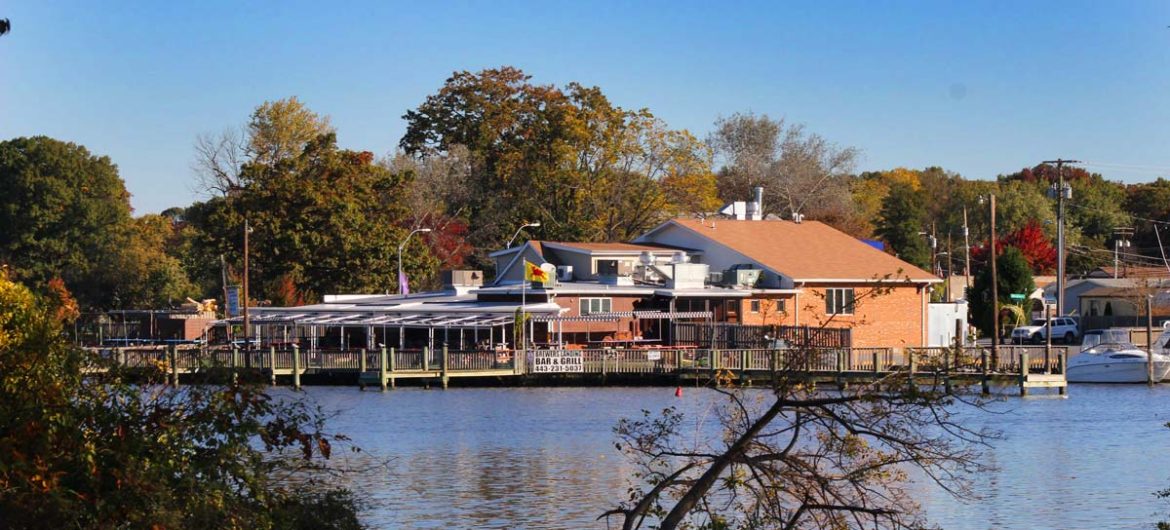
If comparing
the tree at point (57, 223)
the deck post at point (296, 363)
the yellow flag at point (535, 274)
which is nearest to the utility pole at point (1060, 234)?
the yellow flag at point (535, 274)

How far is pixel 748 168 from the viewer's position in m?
119

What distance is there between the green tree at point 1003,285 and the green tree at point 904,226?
87.4ft

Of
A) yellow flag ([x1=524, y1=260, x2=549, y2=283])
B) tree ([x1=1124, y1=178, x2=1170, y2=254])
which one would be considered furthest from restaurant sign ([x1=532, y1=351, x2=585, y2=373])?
tree ([x1=1124, y1=178, x2=1170, y2=254])

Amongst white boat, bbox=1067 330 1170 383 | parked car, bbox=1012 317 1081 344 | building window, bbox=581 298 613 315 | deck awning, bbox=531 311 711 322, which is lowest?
white boat, bbox=1067 330 1170 383

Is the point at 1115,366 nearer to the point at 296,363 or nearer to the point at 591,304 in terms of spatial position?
the point at 591,304

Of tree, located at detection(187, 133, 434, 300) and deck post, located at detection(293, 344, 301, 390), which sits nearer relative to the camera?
deck post, located at detection(293, 344, 301, 390)

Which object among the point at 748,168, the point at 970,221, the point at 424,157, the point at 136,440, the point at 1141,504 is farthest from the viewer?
the point at 970,221

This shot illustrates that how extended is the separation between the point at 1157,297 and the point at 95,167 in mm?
71659

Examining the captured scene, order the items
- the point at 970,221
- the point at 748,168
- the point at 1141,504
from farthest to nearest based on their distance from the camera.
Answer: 1. the point at 970,221
2. the point at 748,168
3. the point at 1141,504

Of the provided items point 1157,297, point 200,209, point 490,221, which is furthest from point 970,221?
point 200,209

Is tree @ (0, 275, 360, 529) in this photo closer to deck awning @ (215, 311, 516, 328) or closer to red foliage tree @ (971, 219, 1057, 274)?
deck awning @ (215, 311, 516, 328)

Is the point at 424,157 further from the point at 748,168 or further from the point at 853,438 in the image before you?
the point at 853,438

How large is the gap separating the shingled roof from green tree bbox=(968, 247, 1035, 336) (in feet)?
29.9

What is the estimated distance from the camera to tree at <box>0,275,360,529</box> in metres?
16.2
